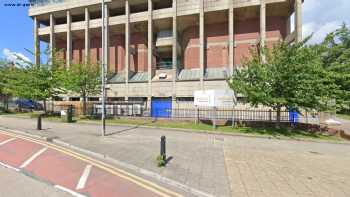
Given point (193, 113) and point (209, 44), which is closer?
point (193, 113)

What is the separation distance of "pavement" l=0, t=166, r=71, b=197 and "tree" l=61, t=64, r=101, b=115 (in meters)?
16.3

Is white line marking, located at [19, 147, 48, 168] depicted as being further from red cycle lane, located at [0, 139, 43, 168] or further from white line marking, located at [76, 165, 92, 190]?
white line marking, located at [76, 165, 92, 190]

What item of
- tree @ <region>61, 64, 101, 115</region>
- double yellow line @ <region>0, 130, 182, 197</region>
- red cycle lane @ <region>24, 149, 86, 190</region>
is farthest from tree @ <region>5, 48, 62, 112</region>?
red cycle lane @ <region>24, 149, 86, 190</region>

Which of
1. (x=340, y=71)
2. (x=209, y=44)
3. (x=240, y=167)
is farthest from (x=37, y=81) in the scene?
(x=340, y=71)

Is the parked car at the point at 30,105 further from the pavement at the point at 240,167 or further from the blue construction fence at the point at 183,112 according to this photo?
the pavement at the point at 240,167

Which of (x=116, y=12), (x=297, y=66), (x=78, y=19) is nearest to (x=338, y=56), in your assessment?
(x=297, y=66)

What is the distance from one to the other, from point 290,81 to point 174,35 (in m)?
19.7

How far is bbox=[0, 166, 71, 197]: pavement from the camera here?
477 centimetres

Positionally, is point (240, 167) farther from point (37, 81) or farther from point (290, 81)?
point (37, 81)

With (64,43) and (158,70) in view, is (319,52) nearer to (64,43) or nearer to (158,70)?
(158,70)

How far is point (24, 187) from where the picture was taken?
5.13 meters

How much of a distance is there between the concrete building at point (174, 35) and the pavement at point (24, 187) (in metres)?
23.4

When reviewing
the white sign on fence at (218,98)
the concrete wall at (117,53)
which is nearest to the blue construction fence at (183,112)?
the white sign on fence at (218,98)

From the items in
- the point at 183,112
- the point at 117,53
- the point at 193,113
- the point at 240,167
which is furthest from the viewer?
the point at 117,53
